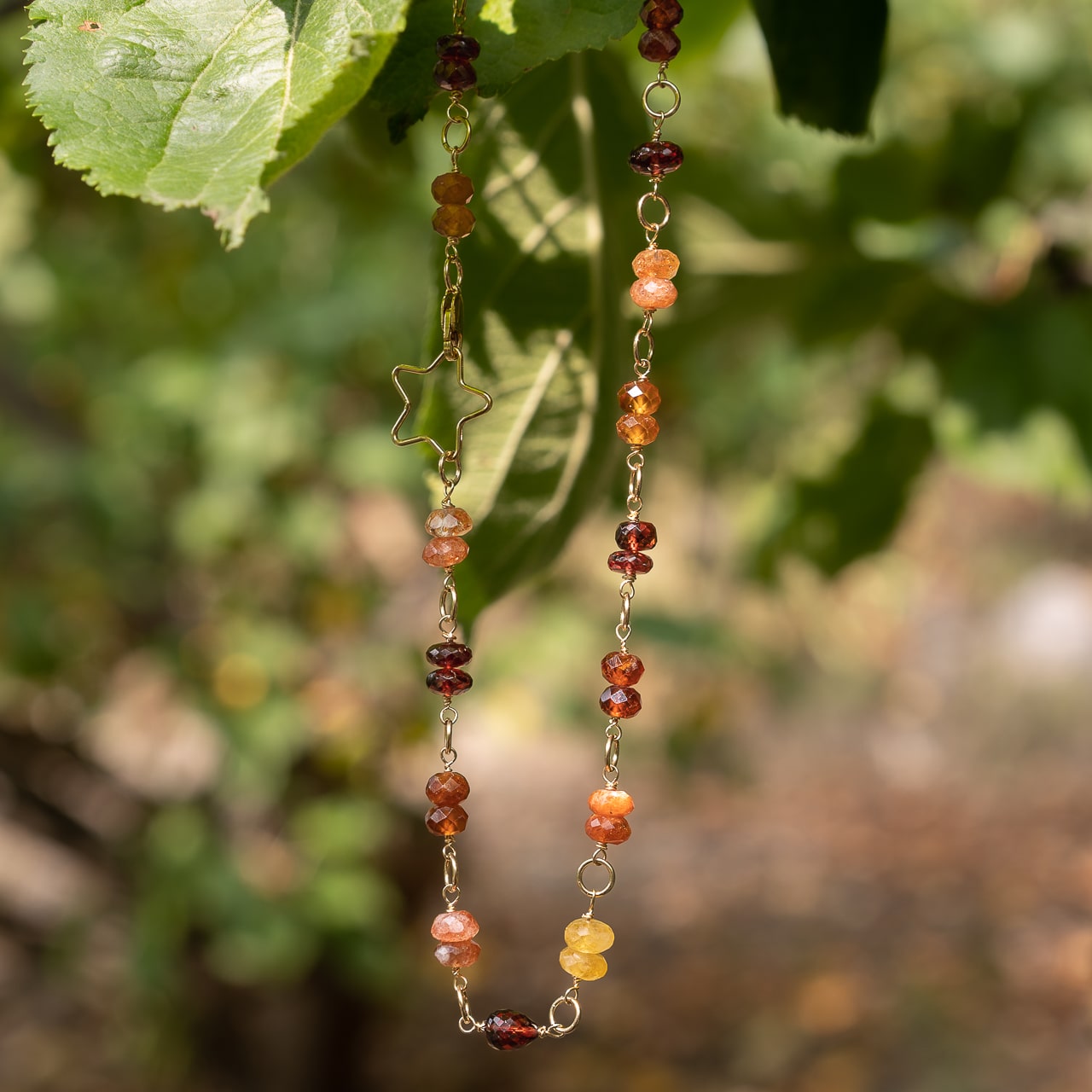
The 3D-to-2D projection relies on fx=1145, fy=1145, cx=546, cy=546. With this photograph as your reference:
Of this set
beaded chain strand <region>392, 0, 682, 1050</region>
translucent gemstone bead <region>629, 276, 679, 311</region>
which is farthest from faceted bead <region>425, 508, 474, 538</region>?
translucent gemstone bead <region>629, 276, 679, 311</region>

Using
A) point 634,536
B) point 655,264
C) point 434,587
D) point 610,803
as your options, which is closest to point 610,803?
point 610,803

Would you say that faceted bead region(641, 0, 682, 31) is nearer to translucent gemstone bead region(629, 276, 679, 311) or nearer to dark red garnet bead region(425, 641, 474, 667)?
translucent gemstone bead region(629, 276, 679, 311)

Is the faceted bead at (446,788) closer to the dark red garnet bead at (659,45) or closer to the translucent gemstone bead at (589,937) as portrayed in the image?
the translucent gemstone bead at (589,937)

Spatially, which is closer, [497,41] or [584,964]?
[497,41]

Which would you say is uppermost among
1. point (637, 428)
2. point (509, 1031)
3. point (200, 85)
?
point (200, 85)

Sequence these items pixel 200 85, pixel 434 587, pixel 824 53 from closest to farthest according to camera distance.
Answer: pixel 200 85 → pixel 824 53 → pixel 434 587

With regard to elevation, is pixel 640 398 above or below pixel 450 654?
above

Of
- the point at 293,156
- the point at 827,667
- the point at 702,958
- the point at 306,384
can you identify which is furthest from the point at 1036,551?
the point at 293,156

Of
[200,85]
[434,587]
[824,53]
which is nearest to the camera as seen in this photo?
[200,85]

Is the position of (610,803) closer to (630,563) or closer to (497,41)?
(630,563)
